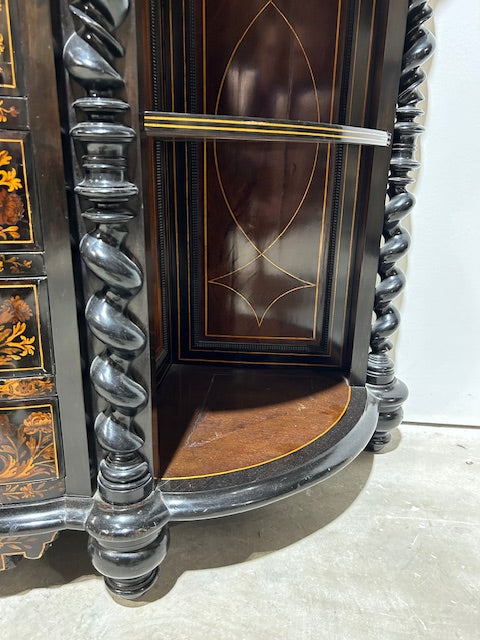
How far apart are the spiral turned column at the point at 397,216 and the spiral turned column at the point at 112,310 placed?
2.18ft

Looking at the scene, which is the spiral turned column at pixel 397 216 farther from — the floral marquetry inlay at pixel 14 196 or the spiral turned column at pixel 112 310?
the floral marquetry inlay at pixel 14 196

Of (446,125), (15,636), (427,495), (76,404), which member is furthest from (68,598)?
(446,125)

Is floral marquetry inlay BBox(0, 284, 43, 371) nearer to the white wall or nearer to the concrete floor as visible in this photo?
the concrete floor

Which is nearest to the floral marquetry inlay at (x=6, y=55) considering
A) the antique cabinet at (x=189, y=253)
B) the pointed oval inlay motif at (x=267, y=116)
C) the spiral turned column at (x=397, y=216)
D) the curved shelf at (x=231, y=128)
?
the antique cabinet at (x=189, y=253)

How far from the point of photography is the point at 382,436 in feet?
4.37

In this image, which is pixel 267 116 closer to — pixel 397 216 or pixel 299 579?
pixel 397 216

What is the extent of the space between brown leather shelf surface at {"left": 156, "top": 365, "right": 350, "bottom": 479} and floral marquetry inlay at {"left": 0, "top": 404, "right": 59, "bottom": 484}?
177mm

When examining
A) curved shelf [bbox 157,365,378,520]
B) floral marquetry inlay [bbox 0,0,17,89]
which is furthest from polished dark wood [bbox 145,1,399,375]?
floral marquetry inlay [bbox 0,0,17,89]

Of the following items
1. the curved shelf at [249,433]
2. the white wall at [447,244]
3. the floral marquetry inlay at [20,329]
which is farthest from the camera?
the white wall at [447,244]

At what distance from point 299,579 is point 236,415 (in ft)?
1.09

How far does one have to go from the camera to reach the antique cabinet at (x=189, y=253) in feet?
2.20

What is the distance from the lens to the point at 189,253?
4.08 ft

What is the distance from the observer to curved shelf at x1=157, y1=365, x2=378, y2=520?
2.83 ft

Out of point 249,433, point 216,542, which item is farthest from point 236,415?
point 216,542
